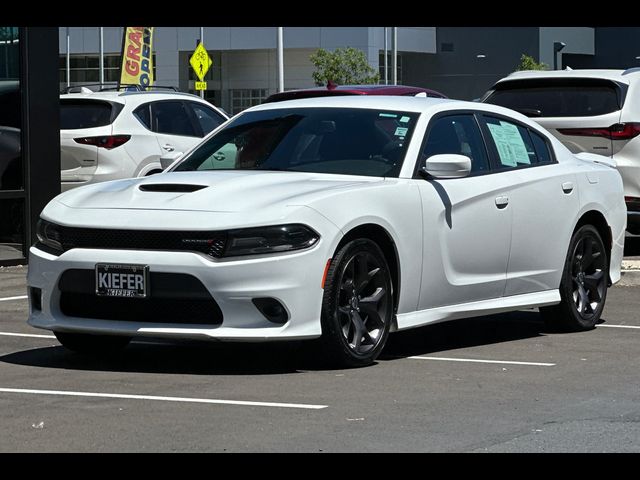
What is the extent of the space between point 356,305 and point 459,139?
166 centimetres

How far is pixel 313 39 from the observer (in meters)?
86.4

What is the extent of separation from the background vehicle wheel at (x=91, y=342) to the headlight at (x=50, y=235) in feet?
1.93

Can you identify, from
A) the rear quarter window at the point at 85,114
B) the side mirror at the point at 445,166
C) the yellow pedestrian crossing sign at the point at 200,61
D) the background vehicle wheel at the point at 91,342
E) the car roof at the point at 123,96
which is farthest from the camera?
the yellow pedestrian crossing sign at the point at 200,61

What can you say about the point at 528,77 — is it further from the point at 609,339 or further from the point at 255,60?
the point at 255,60

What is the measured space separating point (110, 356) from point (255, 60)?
8039cm

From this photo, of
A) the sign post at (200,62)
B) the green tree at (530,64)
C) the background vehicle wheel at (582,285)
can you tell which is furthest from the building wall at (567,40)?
the background vehicle wheel at (582,285)

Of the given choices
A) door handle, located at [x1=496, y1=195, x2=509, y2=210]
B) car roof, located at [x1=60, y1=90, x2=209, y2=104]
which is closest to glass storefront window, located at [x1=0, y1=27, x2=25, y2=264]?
car roof, located at [x1=60, y1=90, x2=209, y2=104]

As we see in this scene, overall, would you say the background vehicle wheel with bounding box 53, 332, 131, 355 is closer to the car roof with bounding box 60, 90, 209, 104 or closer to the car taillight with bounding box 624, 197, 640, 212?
the car taillight with bounding box 624, 197, 640, 212

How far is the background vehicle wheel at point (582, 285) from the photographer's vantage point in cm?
1012

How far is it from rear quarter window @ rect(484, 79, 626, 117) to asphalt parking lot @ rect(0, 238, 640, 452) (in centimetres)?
464

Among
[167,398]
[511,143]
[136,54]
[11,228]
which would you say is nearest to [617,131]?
[511,143]

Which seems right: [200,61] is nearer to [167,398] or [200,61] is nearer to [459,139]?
[459,139]

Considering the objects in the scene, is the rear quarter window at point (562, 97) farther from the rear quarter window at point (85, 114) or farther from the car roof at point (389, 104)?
the car roof at point (389, 104)
